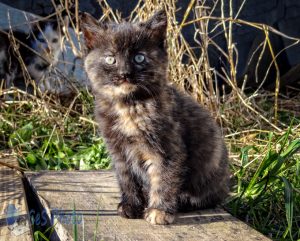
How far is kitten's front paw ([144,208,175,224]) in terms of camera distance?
2525 mm

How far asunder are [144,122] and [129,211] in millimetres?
424

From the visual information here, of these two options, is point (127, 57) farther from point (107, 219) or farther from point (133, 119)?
point (107, 219)

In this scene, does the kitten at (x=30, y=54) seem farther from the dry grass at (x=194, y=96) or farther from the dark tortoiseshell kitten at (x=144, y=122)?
the dark tortoiseshell kitten at (x=144, y=122)

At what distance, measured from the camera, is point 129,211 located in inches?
103

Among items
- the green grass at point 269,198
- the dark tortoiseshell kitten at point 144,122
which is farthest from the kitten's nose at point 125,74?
the green grass at point 269,198

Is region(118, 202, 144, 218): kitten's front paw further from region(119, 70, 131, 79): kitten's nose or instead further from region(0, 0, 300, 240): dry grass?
region(0, 0, 300, 240): dry grass

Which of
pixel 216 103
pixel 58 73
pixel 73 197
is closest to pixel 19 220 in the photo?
pixel 73 197

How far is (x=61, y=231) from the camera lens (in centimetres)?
237

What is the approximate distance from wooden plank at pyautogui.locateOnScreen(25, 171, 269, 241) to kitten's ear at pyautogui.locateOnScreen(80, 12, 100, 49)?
781mm

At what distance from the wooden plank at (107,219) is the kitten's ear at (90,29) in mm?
781

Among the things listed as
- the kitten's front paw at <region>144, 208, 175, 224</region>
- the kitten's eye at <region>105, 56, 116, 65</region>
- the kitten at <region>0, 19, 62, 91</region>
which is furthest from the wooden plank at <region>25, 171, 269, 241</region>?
the kitten at <region>0, 19, 62, 91</region>

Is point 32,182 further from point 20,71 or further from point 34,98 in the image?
point 20,71

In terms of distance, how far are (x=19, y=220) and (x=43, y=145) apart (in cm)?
164

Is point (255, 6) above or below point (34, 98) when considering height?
above
